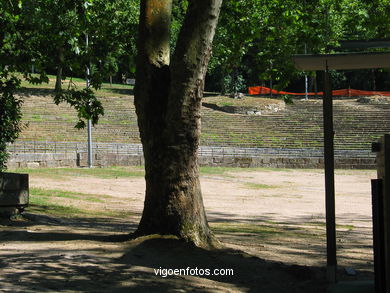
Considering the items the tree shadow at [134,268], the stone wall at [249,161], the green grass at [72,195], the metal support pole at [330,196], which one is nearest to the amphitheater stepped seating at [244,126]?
the stone wall at [249,161]

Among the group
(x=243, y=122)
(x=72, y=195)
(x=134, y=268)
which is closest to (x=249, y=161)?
(x=243, y=122)

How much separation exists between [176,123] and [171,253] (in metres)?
1.70

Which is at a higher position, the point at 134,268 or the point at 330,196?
the point at 330,196

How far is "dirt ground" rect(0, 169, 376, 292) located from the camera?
21.1 feet

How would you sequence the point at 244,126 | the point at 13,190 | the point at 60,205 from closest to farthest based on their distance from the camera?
the point at 13,190
the point at 60,205
the point at 244,126

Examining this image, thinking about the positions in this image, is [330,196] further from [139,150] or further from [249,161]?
[249,161]

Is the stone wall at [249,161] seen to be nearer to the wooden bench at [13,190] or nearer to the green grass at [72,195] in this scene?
the green grass at [72,195]

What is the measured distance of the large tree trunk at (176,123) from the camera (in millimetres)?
8016

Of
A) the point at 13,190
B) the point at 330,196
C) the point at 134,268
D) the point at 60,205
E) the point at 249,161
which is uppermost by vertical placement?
the point at 330,196

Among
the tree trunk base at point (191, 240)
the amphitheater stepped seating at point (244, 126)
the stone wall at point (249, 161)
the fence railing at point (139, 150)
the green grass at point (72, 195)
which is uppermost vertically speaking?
the amphitheater stepped seating at point (244, 126)

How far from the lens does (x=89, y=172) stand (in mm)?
30125

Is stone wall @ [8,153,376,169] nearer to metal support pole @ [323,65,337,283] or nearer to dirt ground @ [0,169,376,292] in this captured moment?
dirt ground @ [0,169,376,292]

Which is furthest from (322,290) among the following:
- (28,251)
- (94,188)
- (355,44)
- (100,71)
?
(94,188)

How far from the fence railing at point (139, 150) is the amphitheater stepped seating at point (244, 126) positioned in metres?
2.33
